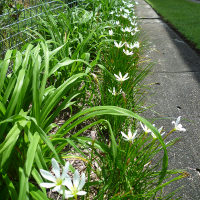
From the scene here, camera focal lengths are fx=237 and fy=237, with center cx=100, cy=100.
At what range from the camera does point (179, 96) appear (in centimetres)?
210

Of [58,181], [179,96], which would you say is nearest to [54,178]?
[58,181]

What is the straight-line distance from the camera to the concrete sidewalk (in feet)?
4.35

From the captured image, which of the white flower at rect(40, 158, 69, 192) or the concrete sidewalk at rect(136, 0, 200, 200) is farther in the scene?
the concrete sidewalk at rect(136, 0, 200, 200)

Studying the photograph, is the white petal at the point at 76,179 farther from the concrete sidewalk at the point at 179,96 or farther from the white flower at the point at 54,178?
the concrete sidewalk at the point at 179,96

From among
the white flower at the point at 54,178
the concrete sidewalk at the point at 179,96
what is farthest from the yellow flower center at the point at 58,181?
the concrete sidewalk at the point at 179,96

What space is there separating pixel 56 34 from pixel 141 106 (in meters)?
0.99

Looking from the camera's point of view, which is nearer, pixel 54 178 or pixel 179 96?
pixel 54 178

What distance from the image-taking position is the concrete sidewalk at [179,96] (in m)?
1.33

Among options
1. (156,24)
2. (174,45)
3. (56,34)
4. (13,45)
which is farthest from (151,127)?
(156,24)

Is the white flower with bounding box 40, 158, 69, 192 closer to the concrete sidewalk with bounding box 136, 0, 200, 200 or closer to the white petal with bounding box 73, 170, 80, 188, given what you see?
the white petal with bounding box 73, 170, 80, 188

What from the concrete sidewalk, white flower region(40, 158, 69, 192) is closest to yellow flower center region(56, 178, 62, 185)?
white flower region(40, 158, 69, 192)

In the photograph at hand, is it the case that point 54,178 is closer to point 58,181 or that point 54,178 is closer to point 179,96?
point 58,181

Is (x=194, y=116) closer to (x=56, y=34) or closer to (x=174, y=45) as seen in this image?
(x=56, y=34)

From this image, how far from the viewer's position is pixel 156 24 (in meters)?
4.73
